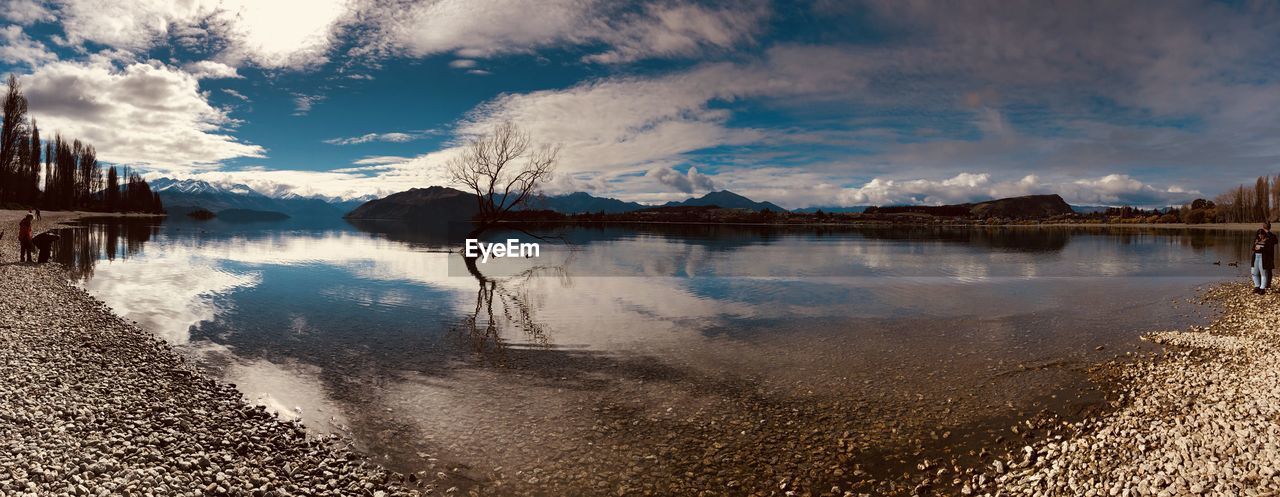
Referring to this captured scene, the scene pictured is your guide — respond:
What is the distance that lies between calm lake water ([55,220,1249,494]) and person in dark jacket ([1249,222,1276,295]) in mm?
3801

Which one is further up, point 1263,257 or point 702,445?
point 1263,257

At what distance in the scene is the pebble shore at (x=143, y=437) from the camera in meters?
9.29

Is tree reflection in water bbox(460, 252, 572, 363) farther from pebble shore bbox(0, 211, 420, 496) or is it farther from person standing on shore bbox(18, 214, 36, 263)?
person standing on shore bbox(18, 214, 36, 263)

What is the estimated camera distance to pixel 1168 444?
35.1ft

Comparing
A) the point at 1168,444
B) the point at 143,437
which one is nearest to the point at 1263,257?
the point at 1168,444

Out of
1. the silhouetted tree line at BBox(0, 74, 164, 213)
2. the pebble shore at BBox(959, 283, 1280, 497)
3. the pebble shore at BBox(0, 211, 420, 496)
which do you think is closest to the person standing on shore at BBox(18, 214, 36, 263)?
the pebble shore at BBox(0, 211, 420, 496)

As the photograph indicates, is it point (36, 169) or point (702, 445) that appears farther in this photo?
point (36, 169)

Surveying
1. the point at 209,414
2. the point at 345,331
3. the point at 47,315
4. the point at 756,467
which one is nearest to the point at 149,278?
the point at 47,315

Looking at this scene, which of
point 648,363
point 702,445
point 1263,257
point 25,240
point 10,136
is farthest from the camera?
point 10,136

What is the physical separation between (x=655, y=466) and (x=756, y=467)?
1.91 m

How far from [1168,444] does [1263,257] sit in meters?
31.4

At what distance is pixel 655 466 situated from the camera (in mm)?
10859

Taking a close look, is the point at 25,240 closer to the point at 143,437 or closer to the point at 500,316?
the point at 500,316

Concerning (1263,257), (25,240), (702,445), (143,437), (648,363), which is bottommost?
(702,445)
